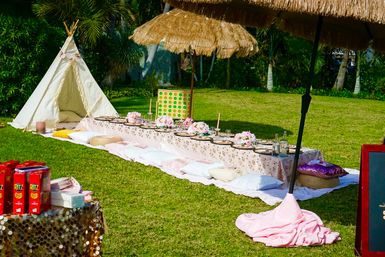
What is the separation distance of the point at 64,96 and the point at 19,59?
1977 mm

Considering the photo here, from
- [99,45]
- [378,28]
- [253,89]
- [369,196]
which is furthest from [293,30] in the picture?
[253,89]

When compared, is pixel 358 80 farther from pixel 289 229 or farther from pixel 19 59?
pixel 289 229

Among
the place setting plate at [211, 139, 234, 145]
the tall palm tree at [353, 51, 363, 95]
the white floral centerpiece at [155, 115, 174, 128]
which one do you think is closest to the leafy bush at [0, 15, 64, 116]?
the white floral centerpiece at [155, 115, 174, 128]

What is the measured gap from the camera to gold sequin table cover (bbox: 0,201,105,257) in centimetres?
362

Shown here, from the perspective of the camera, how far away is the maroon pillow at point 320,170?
26.7ft

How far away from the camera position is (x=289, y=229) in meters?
5.78

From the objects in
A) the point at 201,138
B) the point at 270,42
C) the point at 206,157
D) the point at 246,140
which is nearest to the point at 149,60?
the point at 270,42

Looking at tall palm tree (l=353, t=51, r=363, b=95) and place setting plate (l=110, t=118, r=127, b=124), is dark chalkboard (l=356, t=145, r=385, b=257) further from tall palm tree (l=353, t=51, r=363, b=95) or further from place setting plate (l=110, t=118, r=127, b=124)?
tall palm tree (l=353, t=51, r=363, b=95)

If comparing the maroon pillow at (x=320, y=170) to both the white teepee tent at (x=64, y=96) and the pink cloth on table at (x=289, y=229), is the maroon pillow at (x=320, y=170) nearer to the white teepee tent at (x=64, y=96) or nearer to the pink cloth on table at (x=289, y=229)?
the pink cloth on table at (x=289, y=229)

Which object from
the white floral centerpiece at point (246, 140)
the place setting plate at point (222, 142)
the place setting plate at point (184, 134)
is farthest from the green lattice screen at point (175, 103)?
the white floral centerpiece at point (246, 140)

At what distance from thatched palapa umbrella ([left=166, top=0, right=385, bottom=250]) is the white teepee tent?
6.81 meters

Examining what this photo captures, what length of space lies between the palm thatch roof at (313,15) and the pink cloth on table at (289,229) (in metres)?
1.99

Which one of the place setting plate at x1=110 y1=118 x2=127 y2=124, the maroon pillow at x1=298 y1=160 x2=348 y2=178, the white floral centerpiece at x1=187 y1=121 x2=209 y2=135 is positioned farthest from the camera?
the place setting plate at x1=110 y1=118 x2=127 y2=124

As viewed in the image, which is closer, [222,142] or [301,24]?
[301,24]
